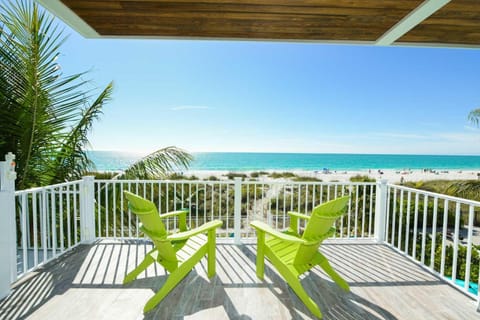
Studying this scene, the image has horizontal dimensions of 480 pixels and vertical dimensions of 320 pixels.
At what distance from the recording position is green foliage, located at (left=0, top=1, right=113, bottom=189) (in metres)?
3.03

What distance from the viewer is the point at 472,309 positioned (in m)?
1.95

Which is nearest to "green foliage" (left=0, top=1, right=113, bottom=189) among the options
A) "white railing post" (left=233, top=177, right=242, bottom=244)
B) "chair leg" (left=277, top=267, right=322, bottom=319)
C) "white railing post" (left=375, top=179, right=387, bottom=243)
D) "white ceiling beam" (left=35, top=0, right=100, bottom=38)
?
"white ceiling beam" (left=35, top=0, right=100, bottom=38)

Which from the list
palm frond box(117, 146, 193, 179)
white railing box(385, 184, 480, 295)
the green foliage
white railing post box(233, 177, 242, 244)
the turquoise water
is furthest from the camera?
the turquoise water

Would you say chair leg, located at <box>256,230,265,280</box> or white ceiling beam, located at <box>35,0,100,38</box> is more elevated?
white ceiling beam, located at <box>35,0,100,38</box>

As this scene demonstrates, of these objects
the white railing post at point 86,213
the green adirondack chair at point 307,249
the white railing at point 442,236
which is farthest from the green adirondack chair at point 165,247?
the white railing at point 442,236

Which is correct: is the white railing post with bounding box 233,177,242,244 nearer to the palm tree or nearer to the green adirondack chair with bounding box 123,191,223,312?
the green adirondack chair with bounding box 123,191,223,312

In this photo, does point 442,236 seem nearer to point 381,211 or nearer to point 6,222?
point 381,211

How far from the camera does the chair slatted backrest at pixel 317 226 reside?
191 centimetres

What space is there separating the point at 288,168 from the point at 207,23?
89.8 ft

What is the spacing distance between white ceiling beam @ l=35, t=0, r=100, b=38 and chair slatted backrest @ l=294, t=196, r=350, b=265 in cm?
263

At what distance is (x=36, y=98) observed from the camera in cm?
319

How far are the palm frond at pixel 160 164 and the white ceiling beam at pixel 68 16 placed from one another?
2.19 m

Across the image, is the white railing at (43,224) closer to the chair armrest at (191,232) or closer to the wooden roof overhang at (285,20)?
the chair armrest at (191,232)

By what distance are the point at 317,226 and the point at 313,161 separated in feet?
101
